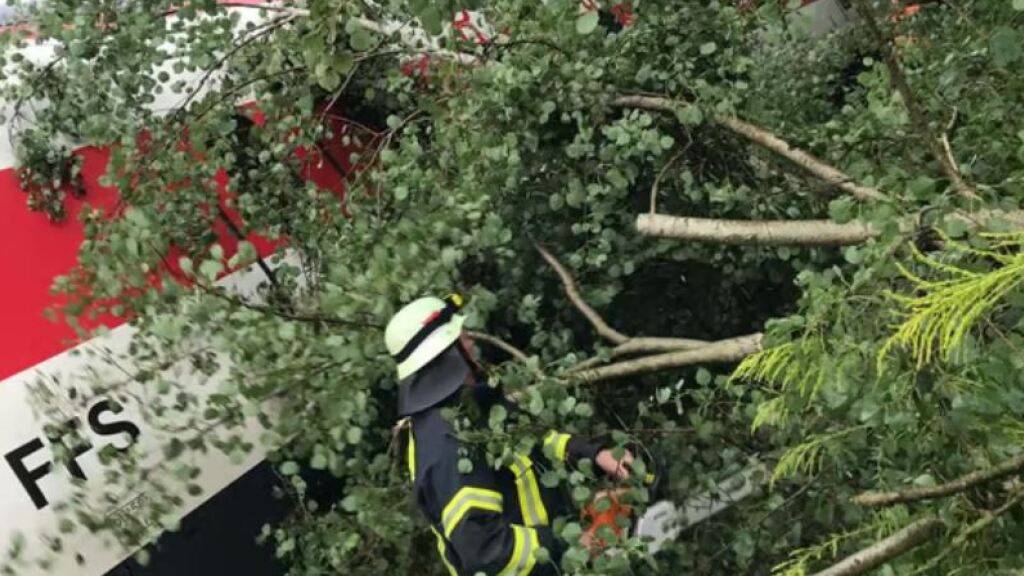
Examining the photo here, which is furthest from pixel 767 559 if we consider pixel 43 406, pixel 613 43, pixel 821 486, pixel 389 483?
pixel 43 406

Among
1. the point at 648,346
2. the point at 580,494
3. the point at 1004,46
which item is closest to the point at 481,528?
the point at 580,494

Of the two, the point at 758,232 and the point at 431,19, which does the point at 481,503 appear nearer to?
the point at 758,232

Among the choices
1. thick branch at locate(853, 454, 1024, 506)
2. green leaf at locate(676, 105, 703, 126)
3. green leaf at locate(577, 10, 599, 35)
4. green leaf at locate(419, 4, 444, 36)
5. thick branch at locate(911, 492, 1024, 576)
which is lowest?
thick branch at locate(911, 492, 1024, 576)

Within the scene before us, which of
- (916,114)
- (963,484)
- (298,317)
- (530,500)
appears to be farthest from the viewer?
(530,500)

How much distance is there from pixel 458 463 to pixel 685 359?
75 cm

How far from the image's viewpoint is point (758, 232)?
2.33m

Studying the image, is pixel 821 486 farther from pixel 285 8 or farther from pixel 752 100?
pixel 285 8

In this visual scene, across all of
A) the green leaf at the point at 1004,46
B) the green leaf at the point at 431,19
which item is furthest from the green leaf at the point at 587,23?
the green leaf at the point at 1004,46

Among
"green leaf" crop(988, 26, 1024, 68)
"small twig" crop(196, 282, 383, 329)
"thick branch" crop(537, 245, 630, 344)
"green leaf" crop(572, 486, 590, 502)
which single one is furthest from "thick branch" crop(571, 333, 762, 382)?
"green leaf" crop(988, 26, 1024, 68)

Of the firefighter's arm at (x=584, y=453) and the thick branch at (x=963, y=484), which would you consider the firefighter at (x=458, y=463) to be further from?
the thick branch at (x=963, y=484)

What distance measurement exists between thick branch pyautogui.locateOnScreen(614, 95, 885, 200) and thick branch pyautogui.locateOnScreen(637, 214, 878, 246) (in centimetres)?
13

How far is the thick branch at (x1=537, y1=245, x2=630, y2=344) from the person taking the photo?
9.68 feet

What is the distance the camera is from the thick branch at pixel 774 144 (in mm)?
2525

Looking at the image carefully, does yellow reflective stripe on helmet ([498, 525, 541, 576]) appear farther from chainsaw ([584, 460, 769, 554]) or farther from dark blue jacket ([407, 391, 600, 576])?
chainsaw ([584, 460, 769, 554])
